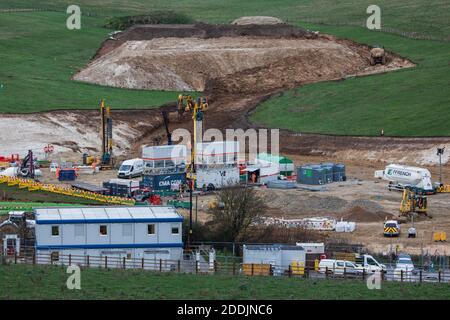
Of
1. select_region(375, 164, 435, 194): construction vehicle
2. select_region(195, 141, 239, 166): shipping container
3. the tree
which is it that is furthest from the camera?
select_region(195, 141, 239, 166): shipping container

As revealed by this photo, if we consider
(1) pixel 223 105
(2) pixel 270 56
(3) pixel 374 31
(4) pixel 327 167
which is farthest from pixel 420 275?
(3) pixel 374 31

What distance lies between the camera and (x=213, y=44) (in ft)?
445

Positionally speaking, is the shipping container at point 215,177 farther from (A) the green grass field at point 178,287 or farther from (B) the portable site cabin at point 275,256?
(A) the green grass field at point 178,287

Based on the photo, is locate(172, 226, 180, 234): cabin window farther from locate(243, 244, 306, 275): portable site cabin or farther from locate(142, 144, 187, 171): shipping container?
locate(142, 144, 187, 171): shipping container

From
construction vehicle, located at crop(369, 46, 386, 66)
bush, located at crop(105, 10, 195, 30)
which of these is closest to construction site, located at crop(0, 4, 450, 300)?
construction vehicle, located at crop(369, 46, 386, 66)

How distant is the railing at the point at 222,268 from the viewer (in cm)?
5316

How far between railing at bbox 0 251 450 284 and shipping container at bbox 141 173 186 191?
2585cm

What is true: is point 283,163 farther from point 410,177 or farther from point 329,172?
point 410,177

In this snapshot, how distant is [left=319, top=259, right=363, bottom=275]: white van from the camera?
54094 mm

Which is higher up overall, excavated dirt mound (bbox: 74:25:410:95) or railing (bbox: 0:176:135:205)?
excavated dirt mound (bbox: 74:25:410:95)

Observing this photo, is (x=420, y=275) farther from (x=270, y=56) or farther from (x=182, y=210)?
(x=270, y=56)

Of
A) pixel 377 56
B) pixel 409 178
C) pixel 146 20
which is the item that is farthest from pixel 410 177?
pixel 146 20
